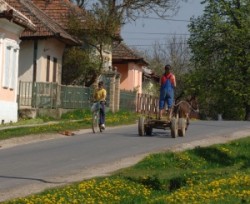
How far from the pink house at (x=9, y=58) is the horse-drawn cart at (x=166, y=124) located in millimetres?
8342

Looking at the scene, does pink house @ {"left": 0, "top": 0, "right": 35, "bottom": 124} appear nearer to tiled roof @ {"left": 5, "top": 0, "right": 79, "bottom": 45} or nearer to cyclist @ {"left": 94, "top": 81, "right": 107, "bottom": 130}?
tiled roof @ {"left": 5, "top": 0, "right": 79, "bottom": 45}

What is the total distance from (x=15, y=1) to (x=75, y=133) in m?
15.0

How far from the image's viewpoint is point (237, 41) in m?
64.8

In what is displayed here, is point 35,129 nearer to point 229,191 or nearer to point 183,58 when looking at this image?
point 229,191

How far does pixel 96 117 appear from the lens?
1179 inches

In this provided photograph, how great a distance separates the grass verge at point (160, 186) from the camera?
526 inches

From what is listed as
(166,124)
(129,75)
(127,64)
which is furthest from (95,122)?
(129,75)

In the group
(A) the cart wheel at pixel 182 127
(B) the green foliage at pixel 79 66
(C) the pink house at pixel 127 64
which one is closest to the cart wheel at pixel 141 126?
(A) the cart wheel at pixel 182 127

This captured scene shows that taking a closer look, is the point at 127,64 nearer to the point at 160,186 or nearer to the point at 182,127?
the point at 182,127

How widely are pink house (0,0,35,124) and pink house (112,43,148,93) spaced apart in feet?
81.2

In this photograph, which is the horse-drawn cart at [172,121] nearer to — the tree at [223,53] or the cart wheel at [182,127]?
the cart wheel at [182,127]

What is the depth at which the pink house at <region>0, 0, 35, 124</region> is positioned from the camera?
111 feet

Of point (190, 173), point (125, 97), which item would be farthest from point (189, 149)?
point (125, 97)

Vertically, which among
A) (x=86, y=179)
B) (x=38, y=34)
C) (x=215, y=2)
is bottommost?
(x=86, y=179)
